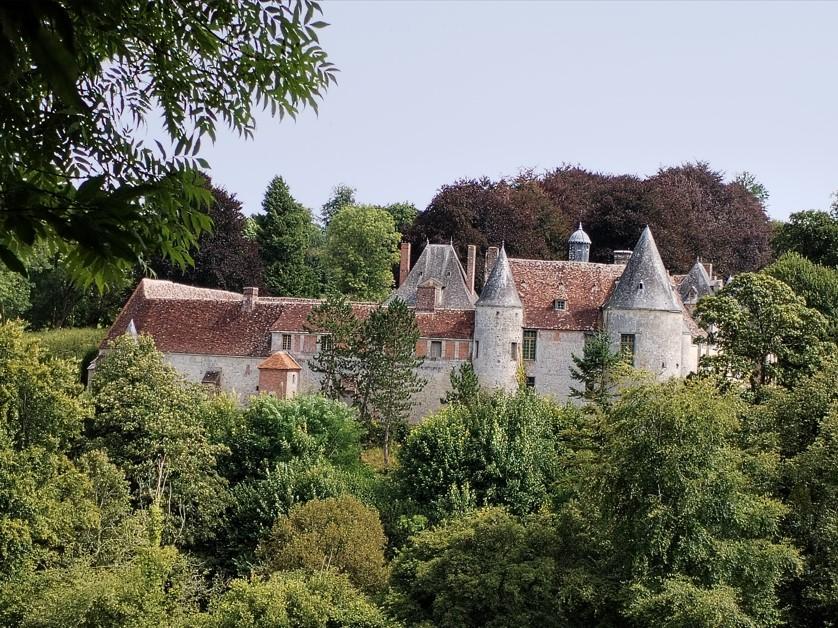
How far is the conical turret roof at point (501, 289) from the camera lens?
42656 mm

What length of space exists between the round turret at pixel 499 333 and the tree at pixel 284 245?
21.7m

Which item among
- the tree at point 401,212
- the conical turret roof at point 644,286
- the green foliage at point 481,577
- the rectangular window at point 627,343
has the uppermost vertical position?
the tree at point 401,212

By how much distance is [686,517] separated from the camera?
23.4 meters

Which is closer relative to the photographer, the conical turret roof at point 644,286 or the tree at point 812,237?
the conical turret roof at point 644,286

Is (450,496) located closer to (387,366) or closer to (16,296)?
(387,366)

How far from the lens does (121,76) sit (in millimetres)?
7086

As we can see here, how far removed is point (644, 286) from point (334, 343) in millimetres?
10973

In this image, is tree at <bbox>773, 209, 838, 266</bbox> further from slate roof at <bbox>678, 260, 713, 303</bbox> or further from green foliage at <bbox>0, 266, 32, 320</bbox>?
green foliage at <bbox>0, 266, 32, 320</bbox>

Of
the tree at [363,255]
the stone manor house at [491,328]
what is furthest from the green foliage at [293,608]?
the tree at [363,255]

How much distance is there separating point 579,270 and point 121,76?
38834 mm

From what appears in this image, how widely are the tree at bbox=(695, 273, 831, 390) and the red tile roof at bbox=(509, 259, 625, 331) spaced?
7.19m

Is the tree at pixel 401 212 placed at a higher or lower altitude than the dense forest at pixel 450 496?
higher

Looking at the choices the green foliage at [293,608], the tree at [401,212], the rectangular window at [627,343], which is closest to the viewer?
the green foliage at [293,608]

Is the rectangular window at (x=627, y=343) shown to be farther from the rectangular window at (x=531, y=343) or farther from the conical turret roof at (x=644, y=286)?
the rectangular window at (x=531, y=343)
